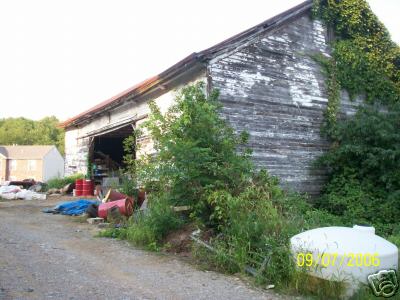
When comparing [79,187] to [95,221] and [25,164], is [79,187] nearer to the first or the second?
[95,221]

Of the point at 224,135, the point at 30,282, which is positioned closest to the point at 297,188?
the point at 224,135

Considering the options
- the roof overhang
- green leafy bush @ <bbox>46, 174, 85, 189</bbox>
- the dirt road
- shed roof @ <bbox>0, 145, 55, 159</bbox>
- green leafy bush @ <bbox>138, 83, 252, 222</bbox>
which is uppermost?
shed roof @ <bbox>0, 145, 55, 159</bbox>

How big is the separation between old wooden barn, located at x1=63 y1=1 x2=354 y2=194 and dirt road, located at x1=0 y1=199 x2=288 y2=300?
188 inches

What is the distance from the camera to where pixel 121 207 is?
9461mm

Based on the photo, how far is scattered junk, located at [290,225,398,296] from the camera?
14.9 feet

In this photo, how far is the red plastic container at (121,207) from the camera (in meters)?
9.46

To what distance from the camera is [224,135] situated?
8164 millimetres

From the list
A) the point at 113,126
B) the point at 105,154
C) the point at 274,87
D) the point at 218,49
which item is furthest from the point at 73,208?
the point at 105,154

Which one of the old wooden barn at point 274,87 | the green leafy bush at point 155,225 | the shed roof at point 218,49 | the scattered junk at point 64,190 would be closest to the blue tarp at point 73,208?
the old wooden barn at point 274,87

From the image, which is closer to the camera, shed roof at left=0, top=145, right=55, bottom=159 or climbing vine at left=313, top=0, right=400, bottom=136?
climbing vine at left=313, top=0, right=400, bottom=136

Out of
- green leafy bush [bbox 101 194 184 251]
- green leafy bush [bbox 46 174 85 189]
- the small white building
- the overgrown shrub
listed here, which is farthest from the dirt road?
the small white building

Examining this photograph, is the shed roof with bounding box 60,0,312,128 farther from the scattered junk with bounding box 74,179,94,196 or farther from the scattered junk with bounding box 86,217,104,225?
→ the scattered junk with bounding box 74,179,94,196

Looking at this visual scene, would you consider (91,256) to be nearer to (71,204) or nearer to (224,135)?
(224,135)

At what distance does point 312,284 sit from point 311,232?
660 millimetres
